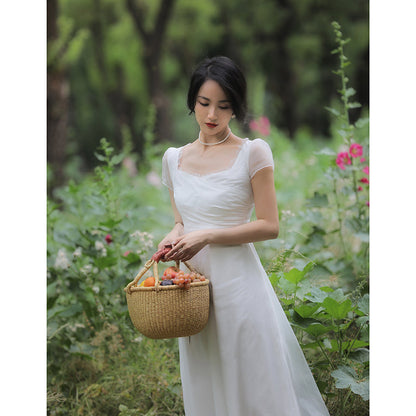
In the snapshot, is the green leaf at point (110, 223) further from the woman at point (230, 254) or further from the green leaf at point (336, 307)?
the green leaf at point (336, 307)

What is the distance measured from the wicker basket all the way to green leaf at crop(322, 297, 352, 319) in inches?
25.8

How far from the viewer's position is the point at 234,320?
1.97 metres

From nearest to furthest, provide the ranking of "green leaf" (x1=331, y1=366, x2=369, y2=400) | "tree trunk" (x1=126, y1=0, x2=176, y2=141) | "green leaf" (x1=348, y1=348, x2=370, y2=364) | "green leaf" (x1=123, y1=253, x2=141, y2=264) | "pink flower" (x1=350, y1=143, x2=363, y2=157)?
1. "green leaf" (x1=331, y1=366, x2=369, y2=400)
2. "green leaf" (x1=348, y1=348, x2=370, y2=364)
3. "green leaf" (x1=123, y1=253, x2=141, y2=264)
4. "pink flower" (x1=350, y1=143, x2=363, y2=157)
5. "tree trunk" (x1=126, y1=0, x2=176, y2=141)

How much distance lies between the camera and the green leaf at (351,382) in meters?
2.17

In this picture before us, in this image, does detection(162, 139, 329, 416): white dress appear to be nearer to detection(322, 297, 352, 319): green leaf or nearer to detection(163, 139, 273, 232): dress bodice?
detection(163, 139, 273, 232): dress bodice

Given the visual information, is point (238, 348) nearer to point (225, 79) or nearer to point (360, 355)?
point (360, 355)

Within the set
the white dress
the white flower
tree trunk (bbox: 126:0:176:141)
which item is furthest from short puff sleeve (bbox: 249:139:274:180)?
tree trunk (bbox: 126:0:176:141)

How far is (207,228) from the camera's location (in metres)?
2.00

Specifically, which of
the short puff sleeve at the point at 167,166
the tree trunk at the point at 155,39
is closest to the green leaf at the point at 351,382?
the short puff sleeve at the point at 167,166

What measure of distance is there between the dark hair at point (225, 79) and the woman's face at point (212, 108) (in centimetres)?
2

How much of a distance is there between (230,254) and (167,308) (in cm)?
34

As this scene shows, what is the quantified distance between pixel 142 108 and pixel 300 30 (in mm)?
7168

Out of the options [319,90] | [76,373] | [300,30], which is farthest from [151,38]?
[76,373]

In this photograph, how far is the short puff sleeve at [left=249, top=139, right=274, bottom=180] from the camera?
193 centimetres
